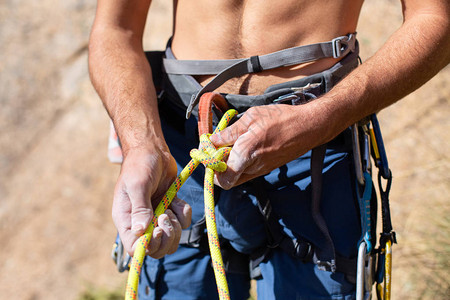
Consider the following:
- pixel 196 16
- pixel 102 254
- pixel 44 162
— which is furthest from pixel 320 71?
pixel 44 162

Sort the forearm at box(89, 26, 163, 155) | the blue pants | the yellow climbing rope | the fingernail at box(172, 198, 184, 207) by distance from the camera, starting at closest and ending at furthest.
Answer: the yellow climbing rope, the fingernail at box(172, 198, 184, 207), the forearm at box(89, 26, 163, 155), the blue pants

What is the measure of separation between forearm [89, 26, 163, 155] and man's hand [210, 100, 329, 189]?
0.75 ft

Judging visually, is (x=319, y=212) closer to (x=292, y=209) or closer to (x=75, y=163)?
(x=292, y=209)

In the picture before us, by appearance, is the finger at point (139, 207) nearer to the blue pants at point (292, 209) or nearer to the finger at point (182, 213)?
the finger at point (182, 213)

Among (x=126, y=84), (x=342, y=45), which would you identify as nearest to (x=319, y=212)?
(x=342, y=45)

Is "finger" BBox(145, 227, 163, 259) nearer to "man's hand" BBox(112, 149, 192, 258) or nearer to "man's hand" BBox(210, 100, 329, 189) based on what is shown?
"man's hand" BBox(112, 149, 192, 258)

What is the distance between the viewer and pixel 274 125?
42.1 inches

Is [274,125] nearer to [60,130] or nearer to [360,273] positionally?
[360,273]

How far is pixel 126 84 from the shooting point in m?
1.30

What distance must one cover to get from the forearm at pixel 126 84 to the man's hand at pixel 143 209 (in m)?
0.09

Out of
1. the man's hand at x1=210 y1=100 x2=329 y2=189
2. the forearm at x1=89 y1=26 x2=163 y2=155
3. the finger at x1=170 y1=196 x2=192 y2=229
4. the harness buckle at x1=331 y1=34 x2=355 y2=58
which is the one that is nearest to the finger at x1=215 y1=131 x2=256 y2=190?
the man's hand at x1=210 y1=100 x2=329 y2=189

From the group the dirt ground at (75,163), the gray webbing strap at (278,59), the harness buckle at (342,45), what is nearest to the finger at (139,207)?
the gray webbing strap at (278,59)

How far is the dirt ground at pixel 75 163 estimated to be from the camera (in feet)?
9.82

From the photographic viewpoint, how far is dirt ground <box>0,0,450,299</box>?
9.82ft
